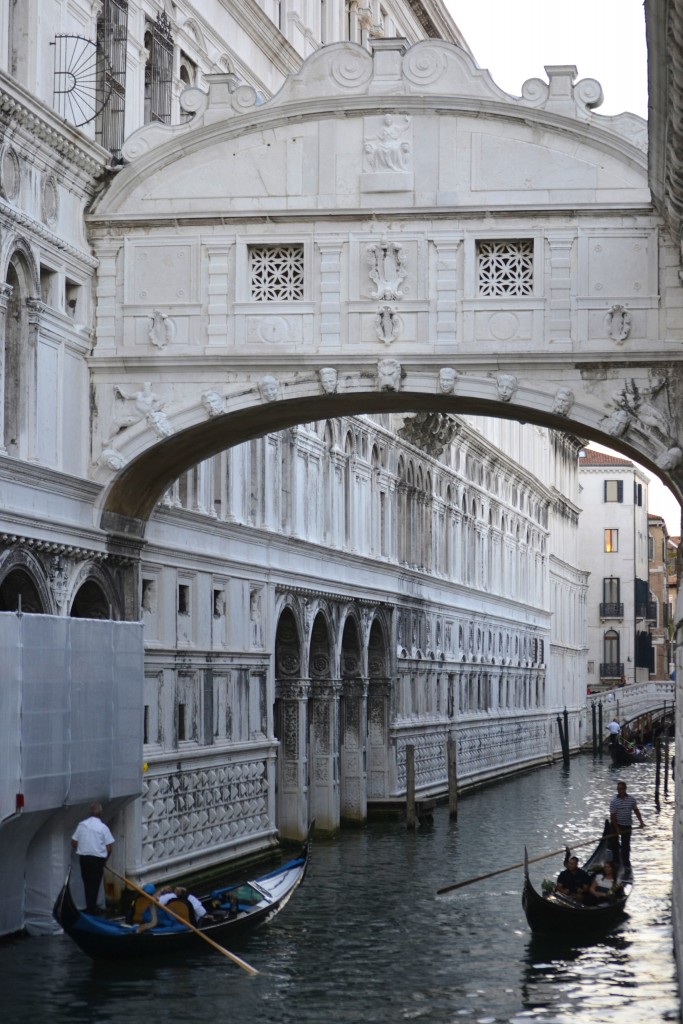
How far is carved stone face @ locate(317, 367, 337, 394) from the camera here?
1845cm

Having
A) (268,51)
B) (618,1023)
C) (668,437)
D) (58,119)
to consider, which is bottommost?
(618,1023)

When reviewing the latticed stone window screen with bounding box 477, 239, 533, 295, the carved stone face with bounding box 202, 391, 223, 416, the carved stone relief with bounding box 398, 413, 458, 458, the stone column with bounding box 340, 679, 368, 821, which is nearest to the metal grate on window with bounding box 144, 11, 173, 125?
the carved stone face with bounding box 202, 391, 223, 416

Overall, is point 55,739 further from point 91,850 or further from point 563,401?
point 563,401

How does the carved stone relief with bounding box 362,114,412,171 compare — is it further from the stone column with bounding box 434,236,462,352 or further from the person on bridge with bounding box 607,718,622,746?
the person on bridge with bounding box 607,718,622,746

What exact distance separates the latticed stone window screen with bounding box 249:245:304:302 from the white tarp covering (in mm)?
3515

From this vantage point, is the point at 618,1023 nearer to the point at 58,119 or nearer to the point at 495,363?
the point at 495,363

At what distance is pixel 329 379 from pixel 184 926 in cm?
518

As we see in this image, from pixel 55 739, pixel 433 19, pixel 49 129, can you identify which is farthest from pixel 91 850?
pixel 433 19

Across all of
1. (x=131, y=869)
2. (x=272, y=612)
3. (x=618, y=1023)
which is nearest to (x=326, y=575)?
(x=272, y=612)

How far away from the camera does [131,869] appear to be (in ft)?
65.2

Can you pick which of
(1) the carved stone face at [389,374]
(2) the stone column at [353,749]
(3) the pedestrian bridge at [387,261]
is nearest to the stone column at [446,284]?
(3) the pedestrian bridge at [387,261]

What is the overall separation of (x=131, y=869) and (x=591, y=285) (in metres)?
7.40

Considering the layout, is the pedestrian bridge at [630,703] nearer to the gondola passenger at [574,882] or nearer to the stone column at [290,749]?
the stone column at [290,749]

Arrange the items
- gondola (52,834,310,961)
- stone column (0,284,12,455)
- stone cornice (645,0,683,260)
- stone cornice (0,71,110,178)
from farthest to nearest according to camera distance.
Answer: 1. stone column (0,284,12,455)
2. stone cornice (0,71,110,178)
3. gondola (52,834,310,961)
4. stone cornice (645,0,683,260)
